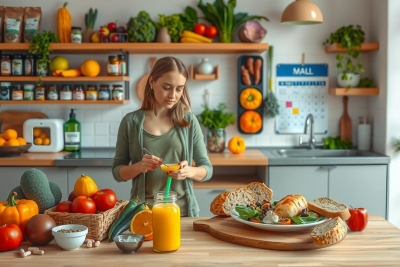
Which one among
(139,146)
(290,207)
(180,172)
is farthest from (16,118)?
(290,207)

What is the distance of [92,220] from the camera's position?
203cm

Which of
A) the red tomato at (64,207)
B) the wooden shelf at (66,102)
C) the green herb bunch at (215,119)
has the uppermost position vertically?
the wooden shelf at (66,102)

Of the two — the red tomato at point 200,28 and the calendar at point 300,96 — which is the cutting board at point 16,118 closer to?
the red tomato at point 200,28

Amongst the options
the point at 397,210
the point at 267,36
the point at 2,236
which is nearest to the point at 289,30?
the point at 267,36

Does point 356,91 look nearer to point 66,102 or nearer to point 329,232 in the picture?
point 66,102

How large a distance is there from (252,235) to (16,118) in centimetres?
317

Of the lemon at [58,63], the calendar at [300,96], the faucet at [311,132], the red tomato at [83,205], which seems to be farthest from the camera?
the calendar at [300,96]

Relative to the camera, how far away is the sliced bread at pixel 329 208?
7.11ft

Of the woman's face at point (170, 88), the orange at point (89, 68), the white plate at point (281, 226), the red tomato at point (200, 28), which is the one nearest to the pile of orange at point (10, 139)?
the orange at point (89, 68)

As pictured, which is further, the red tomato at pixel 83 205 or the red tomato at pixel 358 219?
the red tomato at pixel 358 219

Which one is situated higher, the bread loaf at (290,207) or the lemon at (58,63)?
the lemon at (58,63)

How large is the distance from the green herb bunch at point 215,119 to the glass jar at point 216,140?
4 cm

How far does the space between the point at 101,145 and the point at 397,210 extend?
2.47 metres

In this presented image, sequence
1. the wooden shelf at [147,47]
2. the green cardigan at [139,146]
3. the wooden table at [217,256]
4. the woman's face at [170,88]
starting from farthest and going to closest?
the wooden shelf at [147,47]
the green cardigan at [139,146]
the woman's face at [170,88]
the wooden table at [217,256]
